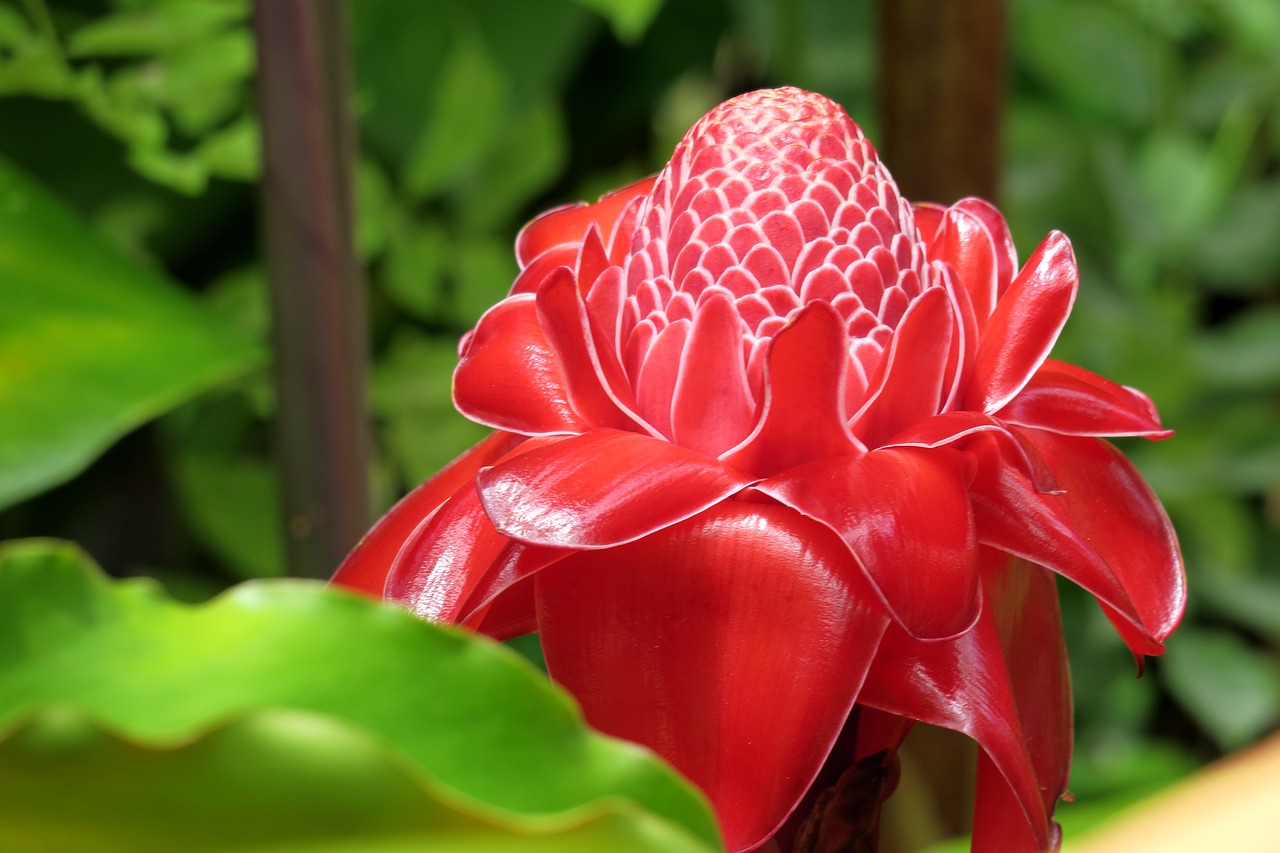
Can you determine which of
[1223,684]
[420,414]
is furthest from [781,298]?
[1223,684]

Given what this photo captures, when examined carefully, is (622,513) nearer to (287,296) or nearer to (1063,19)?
(287,296)

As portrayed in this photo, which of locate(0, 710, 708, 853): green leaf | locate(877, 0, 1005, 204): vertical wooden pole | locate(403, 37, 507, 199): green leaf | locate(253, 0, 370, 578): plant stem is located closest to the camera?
locate(0, 710, 708, 853): green leaf

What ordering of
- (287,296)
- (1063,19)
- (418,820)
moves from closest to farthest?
(418,820) < (287,296) < (1063,19)

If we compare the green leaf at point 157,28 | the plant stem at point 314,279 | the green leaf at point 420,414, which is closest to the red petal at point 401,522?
the plant stem at point 314,279

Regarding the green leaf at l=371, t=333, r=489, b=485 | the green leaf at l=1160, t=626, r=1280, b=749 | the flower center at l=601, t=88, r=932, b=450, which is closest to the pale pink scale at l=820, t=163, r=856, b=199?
the flower center at l=601, t=88, r=932, b=450

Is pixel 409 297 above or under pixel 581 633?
under

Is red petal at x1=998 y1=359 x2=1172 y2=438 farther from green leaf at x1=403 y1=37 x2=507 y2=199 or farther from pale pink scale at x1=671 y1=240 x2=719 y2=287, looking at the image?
green leaf at x1=403 y1=37 x2=507 y2=199

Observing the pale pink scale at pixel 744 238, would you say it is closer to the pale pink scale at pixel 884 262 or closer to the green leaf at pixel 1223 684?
the pale pink scale at pixel 884 262

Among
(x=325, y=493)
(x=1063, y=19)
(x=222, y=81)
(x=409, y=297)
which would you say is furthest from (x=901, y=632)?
(x=1063, y=19)
